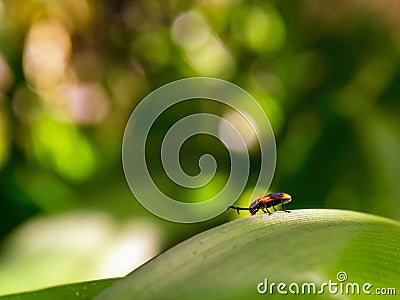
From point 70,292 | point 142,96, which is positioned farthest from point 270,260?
point 142,96

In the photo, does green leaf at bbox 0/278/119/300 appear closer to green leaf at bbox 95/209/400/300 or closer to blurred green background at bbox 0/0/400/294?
green leaf at bbox 95/209/400/300

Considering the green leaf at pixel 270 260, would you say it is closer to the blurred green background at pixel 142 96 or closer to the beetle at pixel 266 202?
the beetle at pixel 266 202

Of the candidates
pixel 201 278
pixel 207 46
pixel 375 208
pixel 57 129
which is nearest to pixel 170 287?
pixel 201 278

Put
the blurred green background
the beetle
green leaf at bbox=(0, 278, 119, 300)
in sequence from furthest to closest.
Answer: the blurred green background < the beetle < green leaf at bbox=(0, 278, 119, 300)

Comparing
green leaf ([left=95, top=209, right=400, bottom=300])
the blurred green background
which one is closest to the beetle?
green leaf ([left=95, top=209, right=400, bottom=300])

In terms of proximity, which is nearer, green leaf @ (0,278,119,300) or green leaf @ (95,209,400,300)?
green leaf @ (95,209,400,300)

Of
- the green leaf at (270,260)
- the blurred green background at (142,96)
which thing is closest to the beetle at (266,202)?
the green leaf at (270,260)

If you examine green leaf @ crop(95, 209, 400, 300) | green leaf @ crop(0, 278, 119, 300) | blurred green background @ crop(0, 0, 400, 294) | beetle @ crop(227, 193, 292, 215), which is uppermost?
blurred green background @ crop(0, 0, 400, 294)
